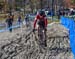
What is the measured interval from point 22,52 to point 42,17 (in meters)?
Result: 2.26

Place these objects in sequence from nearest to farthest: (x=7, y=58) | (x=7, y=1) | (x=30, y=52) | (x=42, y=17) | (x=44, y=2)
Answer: (x=7, y=58) < (x=30, y=52) < (x=42, y=17) < (x=7, y=1) < (x=44, y=2)

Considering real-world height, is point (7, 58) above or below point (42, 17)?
below

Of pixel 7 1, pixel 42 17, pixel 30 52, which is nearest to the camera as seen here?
pixel 30 52

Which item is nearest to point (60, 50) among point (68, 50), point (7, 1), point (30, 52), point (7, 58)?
point (68, 50)

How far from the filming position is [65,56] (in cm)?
1338

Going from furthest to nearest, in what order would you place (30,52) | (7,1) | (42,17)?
(7,1), (42,17), (30,52)

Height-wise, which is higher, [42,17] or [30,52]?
[42,17]

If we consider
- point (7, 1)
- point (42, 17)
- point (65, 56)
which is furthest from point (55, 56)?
point (7, 1)

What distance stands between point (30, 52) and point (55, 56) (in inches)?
56.5

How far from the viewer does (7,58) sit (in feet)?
42.1

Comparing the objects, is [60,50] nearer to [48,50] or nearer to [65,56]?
[48,50]

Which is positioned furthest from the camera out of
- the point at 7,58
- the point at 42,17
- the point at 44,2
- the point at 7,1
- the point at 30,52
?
the point at 44,2

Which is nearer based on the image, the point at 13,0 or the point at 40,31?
the point at 40,31

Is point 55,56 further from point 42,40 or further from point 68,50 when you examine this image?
point 42,40
